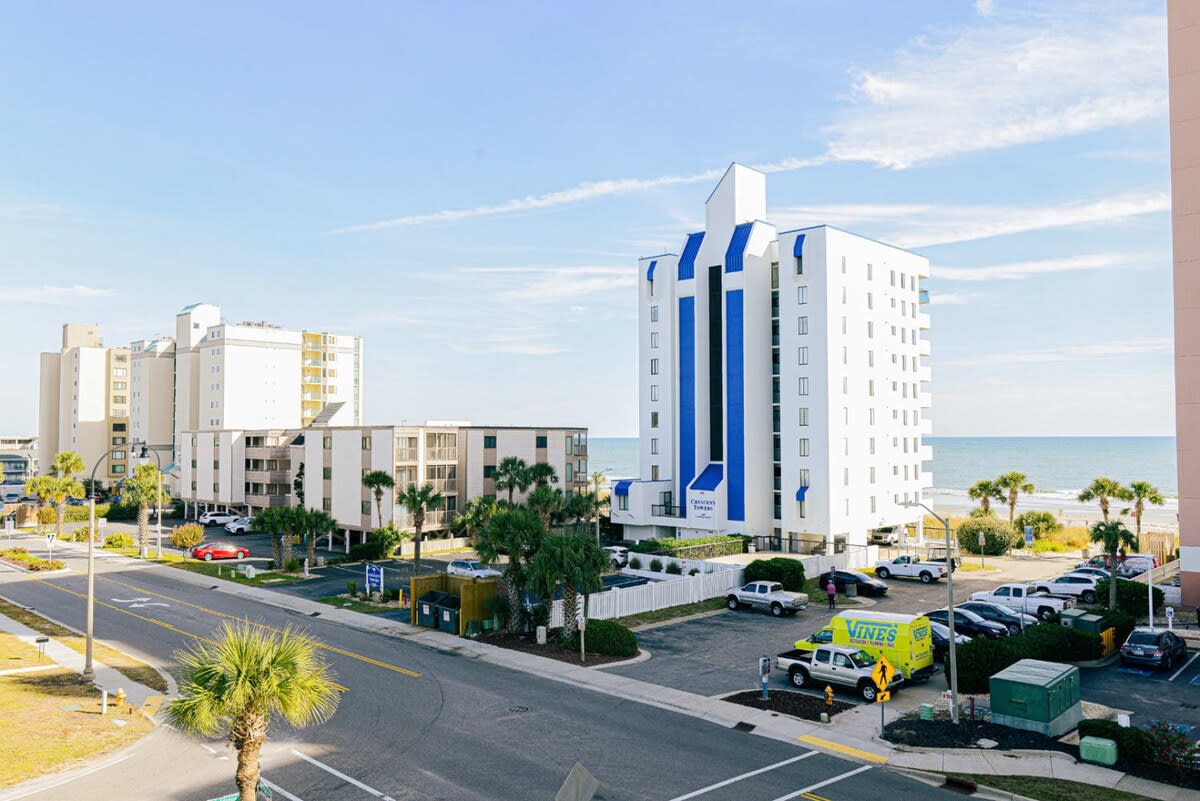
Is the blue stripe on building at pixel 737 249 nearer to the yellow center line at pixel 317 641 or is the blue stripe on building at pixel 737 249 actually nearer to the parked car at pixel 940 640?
the parked car at pixel 940 640

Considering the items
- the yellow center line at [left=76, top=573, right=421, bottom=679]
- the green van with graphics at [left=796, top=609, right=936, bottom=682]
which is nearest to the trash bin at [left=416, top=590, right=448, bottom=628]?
the yellow center line at [left=76, top=573, right=421, bottom=679]

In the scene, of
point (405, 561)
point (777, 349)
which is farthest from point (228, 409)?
point (777, 349)

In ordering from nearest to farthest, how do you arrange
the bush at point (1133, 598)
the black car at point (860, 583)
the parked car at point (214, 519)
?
the bush at point (1133, 598) → the black car at point (860, 583) → the parked car at point (214, 519)

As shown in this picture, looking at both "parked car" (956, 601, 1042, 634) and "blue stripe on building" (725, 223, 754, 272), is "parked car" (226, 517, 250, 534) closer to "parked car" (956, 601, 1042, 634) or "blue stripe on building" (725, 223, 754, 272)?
"blue stripe on building" (725, 223, 754, 272)

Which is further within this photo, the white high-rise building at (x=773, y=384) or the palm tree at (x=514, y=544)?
the white high-rise building at (x=773, y=384)

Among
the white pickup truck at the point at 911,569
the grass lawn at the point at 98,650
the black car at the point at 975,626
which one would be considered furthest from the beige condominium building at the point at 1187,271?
the grass lawn at the point at 98,650

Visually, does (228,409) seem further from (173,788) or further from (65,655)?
(173,788)

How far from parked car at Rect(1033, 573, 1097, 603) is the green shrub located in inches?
510

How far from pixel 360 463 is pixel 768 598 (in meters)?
38.0

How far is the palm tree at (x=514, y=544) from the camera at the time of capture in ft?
116

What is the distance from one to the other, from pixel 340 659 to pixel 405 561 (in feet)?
95.1

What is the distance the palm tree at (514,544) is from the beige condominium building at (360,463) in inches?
1120

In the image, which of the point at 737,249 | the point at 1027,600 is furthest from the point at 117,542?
the point at 1027,600

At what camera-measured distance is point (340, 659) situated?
3181 cm
